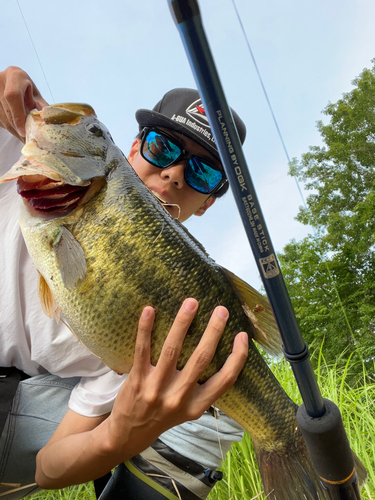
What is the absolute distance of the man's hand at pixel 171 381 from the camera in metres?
1.34

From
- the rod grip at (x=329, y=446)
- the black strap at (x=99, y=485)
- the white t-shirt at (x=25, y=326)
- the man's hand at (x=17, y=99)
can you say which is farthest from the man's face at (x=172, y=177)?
the black strap at (x=99, y=485)

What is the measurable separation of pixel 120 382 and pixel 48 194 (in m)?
1.33

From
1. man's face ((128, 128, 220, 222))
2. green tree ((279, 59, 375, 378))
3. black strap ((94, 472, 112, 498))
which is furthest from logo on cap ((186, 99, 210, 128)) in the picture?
green tree ((279, 59, 375, 378))

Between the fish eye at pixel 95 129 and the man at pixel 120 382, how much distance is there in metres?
0.27

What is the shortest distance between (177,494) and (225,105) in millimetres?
2253

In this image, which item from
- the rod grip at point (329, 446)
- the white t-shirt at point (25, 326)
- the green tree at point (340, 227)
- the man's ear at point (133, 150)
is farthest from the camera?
the green tree at point (340, 227)

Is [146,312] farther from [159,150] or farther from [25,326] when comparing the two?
[159,150]

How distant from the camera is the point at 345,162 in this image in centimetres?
1980

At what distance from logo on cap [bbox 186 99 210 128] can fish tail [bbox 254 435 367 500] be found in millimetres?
→ 2026

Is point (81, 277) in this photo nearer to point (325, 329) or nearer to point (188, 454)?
point (188, 454)

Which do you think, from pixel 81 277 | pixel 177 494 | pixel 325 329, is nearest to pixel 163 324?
pixel 81 277

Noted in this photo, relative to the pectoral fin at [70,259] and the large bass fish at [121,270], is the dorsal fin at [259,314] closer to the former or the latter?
the large bass fish at [121,270]

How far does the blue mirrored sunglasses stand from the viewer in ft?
8.18

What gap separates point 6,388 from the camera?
2.11 meters
